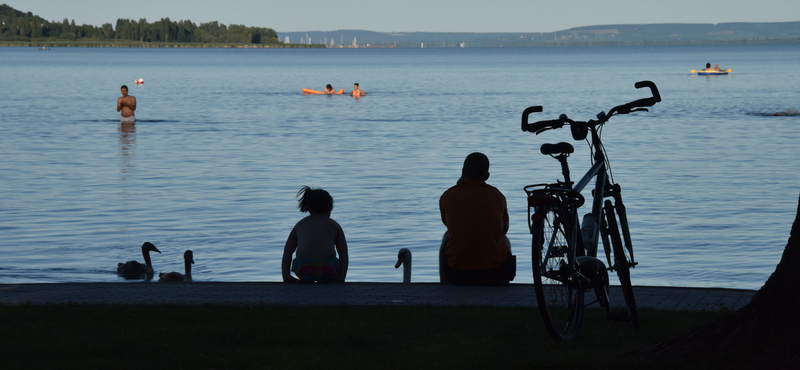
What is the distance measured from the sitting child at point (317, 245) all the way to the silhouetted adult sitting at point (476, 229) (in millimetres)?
1041

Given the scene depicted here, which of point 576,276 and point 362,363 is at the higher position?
point 576,276

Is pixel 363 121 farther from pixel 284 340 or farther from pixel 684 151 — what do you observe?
pixel 284 340

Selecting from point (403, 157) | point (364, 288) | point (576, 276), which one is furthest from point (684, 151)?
point (576, 276)

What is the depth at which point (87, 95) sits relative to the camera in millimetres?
55594

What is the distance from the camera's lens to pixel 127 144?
→ 27.5m

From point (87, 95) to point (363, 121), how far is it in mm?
26151

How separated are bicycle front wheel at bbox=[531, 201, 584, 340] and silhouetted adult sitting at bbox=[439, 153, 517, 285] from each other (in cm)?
218

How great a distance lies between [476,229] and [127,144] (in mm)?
22022

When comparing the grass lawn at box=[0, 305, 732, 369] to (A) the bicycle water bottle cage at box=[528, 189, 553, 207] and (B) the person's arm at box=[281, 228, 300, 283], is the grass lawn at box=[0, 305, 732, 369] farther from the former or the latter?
(B) the person's arm at box=[281, 228, 300, 283]

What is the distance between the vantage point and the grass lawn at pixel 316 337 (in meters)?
5.04

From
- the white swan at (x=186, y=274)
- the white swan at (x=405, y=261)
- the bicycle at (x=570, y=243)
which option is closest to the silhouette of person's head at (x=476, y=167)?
the white swan at (x=405, y=261)

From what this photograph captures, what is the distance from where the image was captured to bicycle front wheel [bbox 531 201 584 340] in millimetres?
4938

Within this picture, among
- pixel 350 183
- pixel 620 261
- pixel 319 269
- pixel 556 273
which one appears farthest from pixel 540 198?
pixel 350 183

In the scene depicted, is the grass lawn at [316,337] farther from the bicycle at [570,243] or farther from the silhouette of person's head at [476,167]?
the silhouette of person's head at [476,167]
